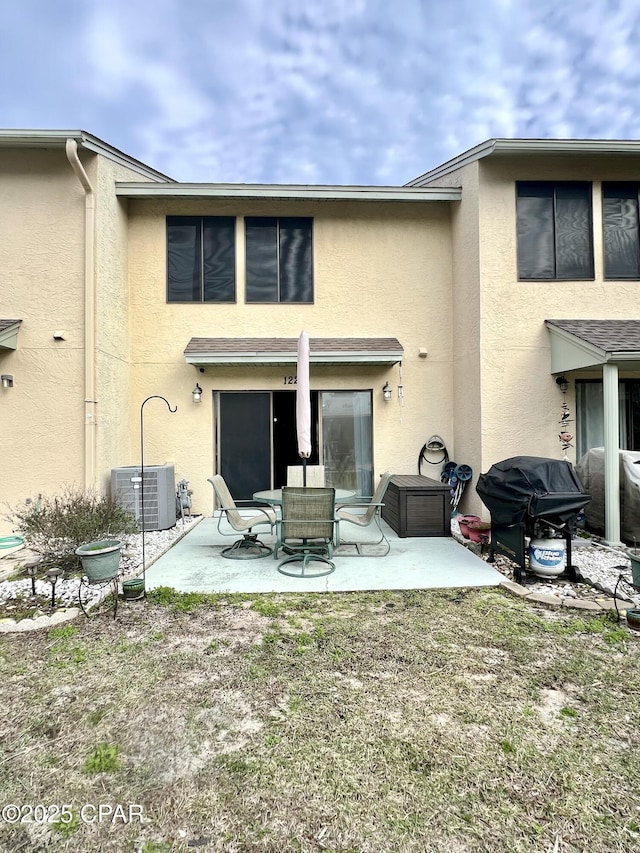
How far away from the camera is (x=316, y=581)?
16.1ft

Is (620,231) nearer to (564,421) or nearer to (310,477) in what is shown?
(564,421)

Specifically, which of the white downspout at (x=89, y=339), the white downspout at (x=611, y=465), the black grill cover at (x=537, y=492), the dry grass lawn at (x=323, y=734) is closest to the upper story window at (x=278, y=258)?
the white downspout at (x=89, y=339)

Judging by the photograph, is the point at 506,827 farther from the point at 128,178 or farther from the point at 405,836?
the point at 128,178

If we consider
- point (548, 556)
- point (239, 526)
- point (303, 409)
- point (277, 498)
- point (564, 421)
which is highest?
point (303, 409)

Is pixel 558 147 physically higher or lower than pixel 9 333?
higher

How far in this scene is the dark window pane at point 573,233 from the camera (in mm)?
7672

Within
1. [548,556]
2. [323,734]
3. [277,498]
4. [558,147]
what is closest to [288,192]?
[558,147]

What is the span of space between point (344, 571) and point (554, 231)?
6944mm

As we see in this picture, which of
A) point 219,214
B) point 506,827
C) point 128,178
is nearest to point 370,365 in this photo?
point 219,214

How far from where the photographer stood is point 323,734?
248 cm

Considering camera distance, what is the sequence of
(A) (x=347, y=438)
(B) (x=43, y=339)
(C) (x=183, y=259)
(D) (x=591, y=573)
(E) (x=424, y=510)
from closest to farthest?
1. (D) (x=591, y=573)
2. (E) (x=424, y=510)
3. (B) (x=43, y=339)
4. (C) (x=183, y=259)
5. (A) (x=347, y=438)

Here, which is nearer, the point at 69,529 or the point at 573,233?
the point at 69,529

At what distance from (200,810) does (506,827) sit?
1379 mm

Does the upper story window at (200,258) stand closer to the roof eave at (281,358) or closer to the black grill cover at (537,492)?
the roof eave at (281,358)
